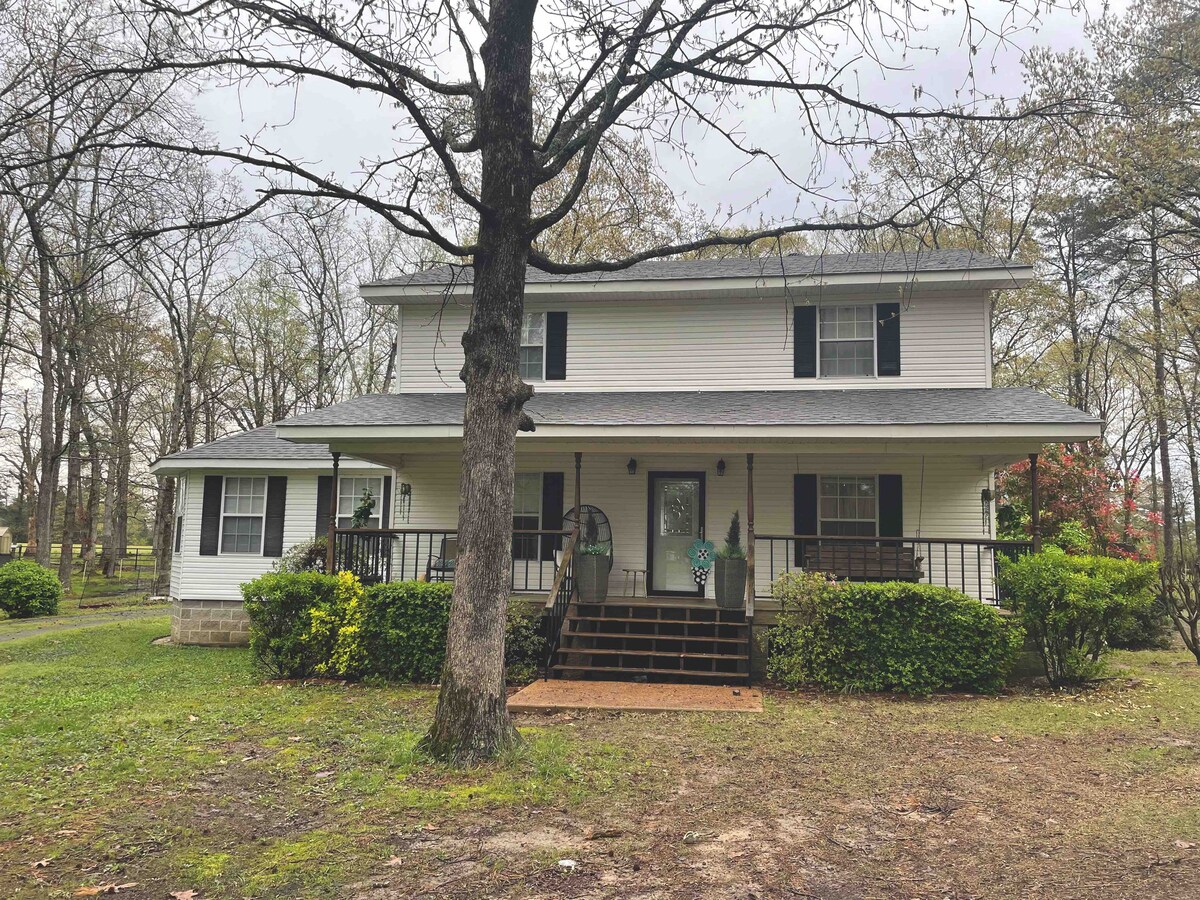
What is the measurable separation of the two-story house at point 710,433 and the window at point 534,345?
40 millimetres

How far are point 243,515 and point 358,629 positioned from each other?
725 cm

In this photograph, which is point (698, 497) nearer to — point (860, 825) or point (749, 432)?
point (749, 432)

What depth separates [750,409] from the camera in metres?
10.4

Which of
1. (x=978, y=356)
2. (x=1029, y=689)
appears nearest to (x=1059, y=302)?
(x=978, y=356)

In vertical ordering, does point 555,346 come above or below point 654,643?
A: above

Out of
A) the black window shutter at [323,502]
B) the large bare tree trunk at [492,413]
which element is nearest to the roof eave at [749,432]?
the large bare tree trunk at [492,413]

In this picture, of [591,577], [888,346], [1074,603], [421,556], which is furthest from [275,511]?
[1074,603]

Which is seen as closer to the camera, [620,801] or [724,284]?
[620,801]

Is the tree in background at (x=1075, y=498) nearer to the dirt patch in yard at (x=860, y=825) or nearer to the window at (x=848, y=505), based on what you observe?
the window at (x=848, y=505)

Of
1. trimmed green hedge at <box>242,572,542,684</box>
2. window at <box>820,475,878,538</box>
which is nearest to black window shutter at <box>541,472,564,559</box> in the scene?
trimmed green hedge at <box>242,572,542,684</box>

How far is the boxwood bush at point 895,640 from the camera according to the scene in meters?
8.40

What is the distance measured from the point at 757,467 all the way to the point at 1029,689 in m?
4.50

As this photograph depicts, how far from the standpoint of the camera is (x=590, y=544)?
1114 centimetres

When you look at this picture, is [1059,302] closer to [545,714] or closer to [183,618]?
[545,714]
